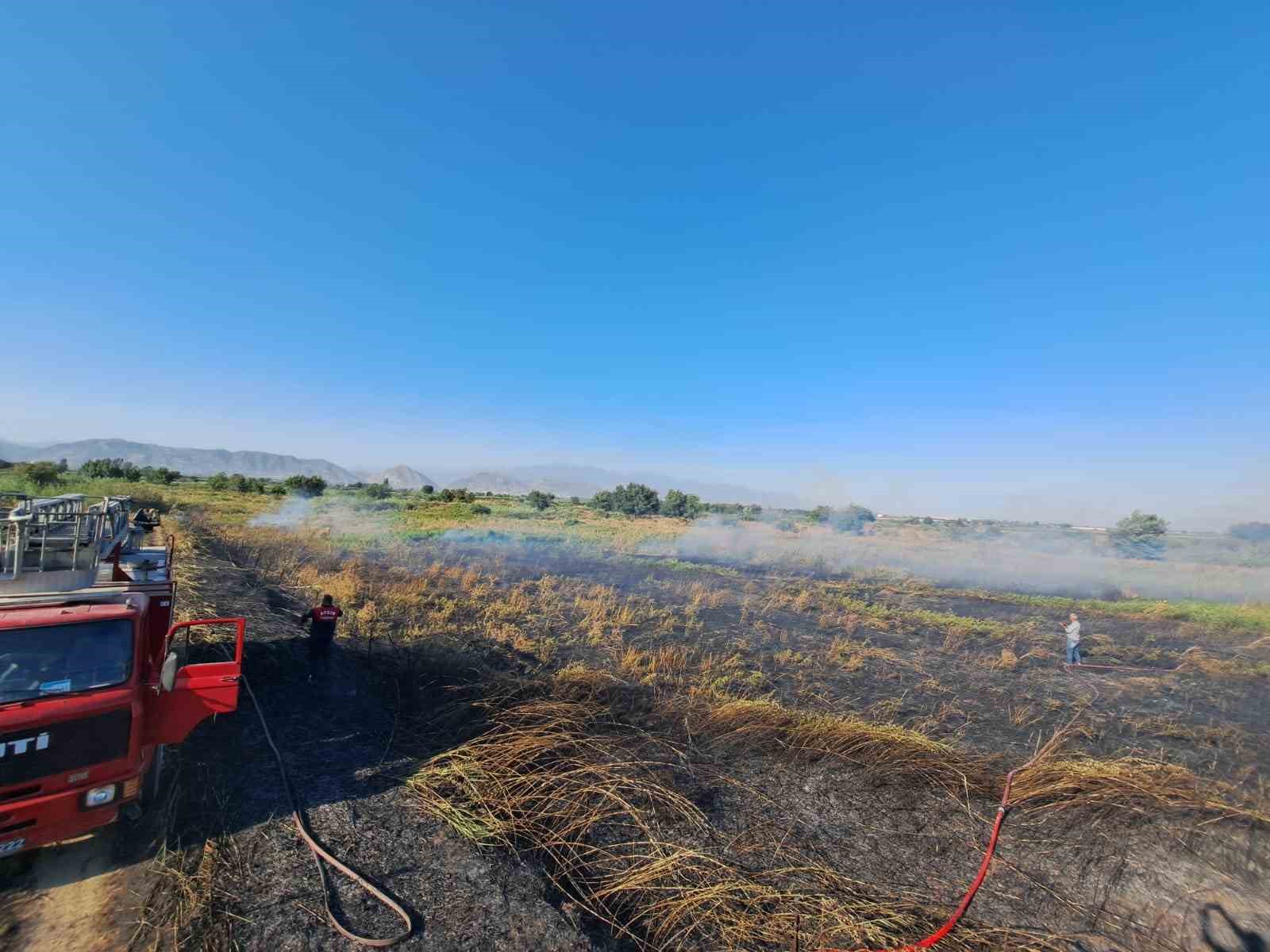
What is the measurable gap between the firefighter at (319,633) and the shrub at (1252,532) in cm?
8276

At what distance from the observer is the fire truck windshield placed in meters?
3.99

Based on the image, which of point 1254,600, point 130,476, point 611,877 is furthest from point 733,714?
point 130,476

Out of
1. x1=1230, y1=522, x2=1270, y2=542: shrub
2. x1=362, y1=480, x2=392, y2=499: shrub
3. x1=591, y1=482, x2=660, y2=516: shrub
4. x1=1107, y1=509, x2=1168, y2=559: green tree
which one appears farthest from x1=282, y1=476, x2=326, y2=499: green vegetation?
x1=1230, y1=522, x2=1270, y2=542: shrub

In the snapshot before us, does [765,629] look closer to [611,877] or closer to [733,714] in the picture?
[733,714]

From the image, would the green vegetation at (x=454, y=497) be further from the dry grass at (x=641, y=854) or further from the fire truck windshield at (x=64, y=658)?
the fire truck windshield at (x=64, y=658)

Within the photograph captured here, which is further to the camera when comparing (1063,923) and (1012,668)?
(1012,668)

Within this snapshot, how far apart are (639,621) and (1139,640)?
56.7 ft

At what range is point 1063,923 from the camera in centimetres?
488

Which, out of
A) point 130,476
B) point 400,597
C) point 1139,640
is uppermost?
point 130,476

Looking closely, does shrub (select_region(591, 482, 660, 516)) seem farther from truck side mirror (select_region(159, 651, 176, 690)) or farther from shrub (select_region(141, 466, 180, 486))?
truck side mirror (select_region(159, 651, 176, 690))

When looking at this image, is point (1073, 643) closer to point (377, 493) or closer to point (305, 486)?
point (377, 493)

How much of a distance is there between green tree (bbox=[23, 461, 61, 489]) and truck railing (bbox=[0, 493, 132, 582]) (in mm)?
34830

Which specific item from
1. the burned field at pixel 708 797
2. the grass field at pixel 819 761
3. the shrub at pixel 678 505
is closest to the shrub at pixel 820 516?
the shrub at pixel 678 505

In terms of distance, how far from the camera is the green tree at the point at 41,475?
98.8ft
